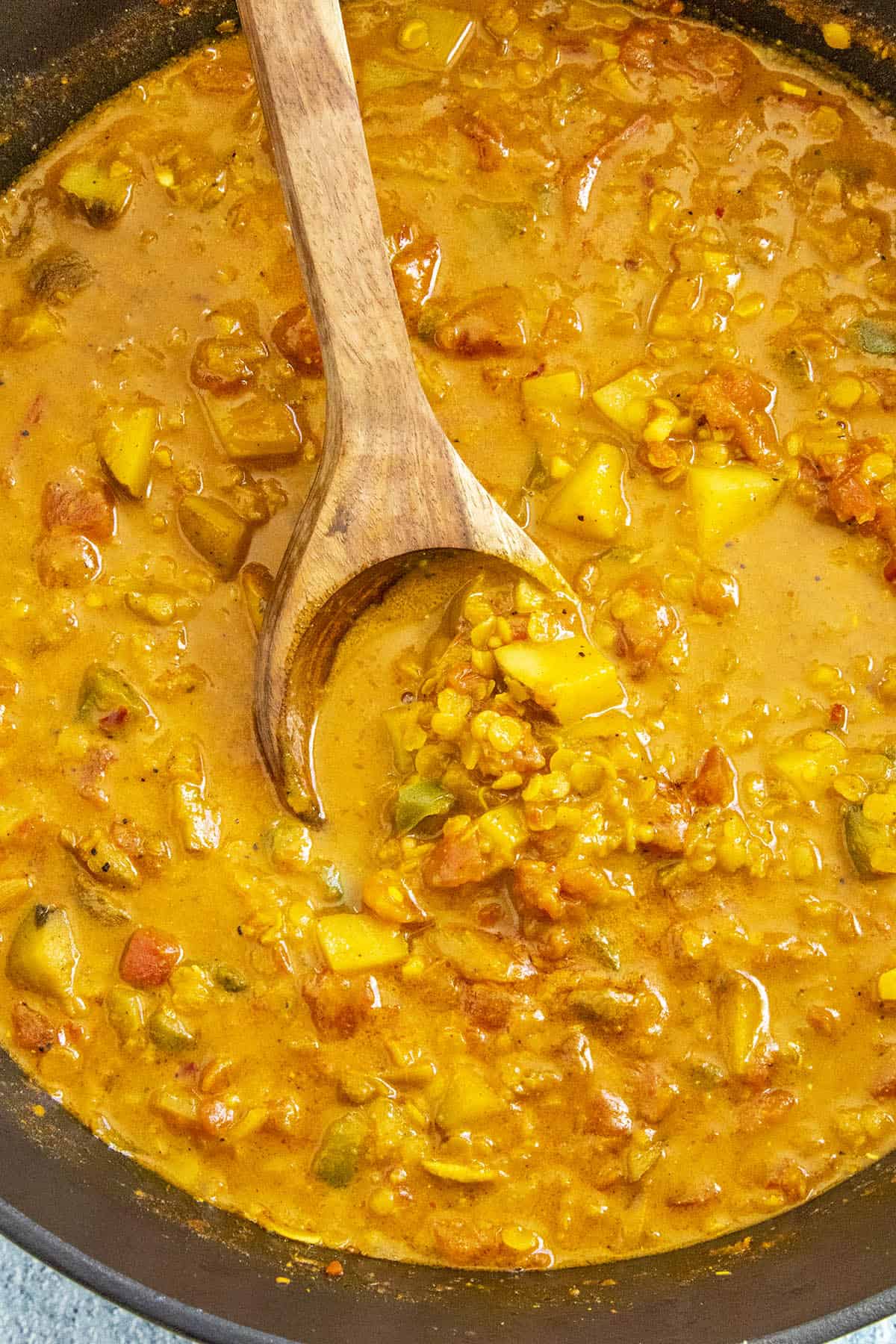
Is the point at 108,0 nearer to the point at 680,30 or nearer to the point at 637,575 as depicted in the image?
the point at 680,30

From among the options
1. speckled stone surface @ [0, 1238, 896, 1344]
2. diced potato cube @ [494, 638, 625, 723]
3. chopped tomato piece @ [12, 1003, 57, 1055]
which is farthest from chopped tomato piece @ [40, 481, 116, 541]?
speckled stone surface @ [0, 1238, 896, 1344]

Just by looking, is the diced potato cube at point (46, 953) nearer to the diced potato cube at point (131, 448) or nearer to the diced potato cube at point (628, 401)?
the diced potato cube at point (131, 448)

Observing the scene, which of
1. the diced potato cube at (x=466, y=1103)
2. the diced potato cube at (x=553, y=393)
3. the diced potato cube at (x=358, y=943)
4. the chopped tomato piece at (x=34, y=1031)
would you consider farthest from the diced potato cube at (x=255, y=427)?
the diced potato cube at (x=466, y=1103)

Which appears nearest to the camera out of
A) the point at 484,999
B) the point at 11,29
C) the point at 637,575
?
the point at 484,999

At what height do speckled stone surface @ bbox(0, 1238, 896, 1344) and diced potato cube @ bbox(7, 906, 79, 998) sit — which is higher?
diced potato cube @ bbox(7, 906, 79, 998)

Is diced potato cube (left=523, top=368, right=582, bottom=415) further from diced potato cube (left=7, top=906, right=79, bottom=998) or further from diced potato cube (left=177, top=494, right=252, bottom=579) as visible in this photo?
diced potato cube (left=7, top=906, right=79, bottom=998)

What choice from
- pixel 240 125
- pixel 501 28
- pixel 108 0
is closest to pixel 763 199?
pixel 501 28
